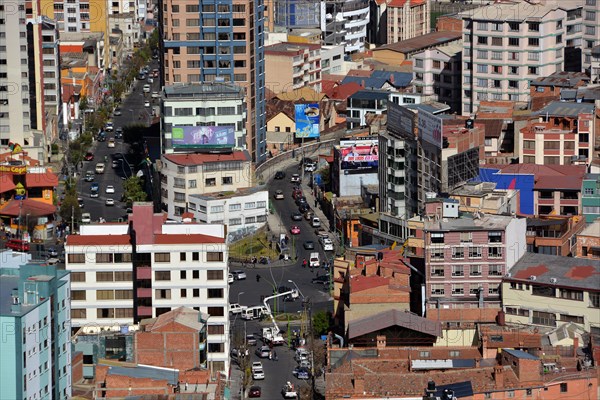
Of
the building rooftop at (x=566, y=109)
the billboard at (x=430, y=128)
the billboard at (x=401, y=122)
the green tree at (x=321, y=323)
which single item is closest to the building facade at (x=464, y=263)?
the green tree at (x=321, y=323)

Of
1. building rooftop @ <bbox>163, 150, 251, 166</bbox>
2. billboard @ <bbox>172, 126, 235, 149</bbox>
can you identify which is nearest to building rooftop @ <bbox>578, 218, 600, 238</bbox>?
building rooftop @ <bbox>163, 150, 251, 166</bbox>

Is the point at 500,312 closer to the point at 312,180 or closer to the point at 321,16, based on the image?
the point at 312,180

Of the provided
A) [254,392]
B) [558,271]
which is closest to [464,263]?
[558,271]

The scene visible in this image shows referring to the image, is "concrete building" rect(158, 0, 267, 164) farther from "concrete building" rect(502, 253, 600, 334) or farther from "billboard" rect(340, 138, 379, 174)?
"concrete building" rect(502, 253, 600, 334)

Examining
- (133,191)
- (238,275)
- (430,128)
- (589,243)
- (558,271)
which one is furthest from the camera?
(133,191)

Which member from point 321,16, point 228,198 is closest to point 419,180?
point 228,198

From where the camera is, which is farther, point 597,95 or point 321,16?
point 321,16

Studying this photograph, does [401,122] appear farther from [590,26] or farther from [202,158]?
[590,26]
